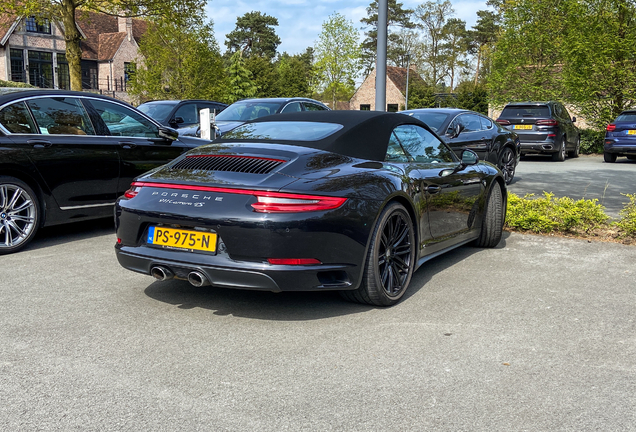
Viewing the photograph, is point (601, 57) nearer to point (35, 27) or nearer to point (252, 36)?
point (35, 27)

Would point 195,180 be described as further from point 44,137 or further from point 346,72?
point 346,72

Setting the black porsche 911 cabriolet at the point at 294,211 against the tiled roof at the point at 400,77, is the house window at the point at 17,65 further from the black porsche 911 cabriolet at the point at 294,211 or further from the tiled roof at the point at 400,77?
the black porsche 911 cabriolet at the point at 294,211

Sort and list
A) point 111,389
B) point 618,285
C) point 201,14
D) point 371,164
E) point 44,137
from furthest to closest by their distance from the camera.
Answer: point 201,14 → point 44,137 → point 618,285 → point 371,164 → point 111,389

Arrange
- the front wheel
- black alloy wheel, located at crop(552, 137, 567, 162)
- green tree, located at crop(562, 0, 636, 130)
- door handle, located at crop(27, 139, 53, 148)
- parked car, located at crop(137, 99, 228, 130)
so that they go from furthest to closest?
green tree, located at crop(562, 0, 636, 130) → black alloy wheel, located at crop(552, 137, 567, 162) → parked car, located at crop(137, 99, 228, 130) → door handle, located at crop(27, 139, 53, 148) → the front wheel

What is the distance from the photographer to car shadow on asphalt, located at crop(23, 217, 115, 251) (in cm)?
699

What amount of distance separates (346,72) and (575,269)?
54.3m

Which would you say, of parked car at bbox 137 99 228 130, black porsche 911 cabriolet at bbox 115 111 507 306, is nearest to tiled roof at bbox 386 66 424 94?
parked car at bbox 137 99 228 130

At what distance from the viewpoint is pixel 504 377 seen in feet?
11.2

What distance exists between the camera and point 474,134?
11.8 meters

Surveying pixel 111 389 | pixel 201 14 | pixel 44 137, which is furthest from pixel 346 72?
pixel 111 389

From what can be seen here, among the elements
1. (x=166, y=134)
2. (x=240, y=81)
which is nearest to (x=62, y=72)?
(x=240, y=81)

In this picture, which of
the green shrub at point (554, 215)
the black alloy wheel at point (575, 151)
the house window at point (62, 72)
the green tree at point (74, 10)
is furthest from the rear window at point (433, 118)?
the house window at point (62, 72)

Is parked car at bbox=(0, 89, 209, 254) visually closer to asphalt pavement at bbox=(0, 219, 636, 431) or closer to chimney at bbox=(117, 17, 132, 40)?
asphalt pavement at bbox=(0, 219, 636, 431)

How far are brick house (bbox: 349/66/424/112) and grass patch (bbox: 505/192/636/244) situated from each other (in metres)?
60.0
